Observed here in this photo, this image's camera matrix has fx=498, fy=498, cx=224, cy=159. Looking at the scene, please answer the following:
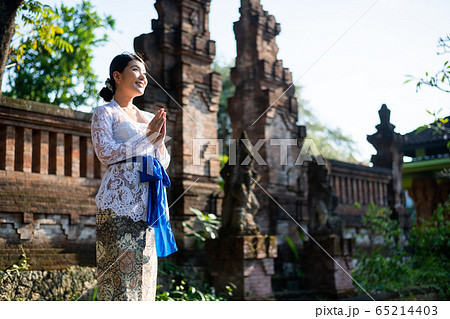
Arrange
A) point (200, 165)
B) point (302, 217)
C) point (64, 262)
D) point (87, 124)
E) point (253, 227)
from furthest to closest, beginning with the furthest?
point (302, 217)
point (200, 165)
point (253, 227)
point (87, 124)
point (64, 262)

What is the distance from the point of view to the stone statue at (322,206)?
8.56 metres

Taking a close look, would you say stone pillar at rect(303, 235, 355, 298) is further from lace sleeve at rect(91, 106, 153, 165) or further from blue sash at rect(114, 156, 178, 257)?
lace sleeve at rect(91, 106, 153, 165)

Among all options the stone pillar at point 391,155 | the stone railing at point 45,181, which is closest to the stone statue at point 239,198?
the stone railing at point 45,181

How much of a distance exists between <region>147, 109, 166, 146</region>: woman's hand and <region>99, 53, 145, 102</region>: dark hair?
0.53 meters

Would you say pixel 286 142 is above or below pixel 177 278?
above

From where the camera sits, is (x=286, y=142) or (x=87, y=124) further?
(x=286, y=142)

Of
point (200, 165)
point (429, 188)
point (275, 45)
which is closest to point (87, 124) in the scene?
point (200, 165)

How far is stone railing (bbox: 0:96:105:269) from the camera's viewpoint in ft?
18.9

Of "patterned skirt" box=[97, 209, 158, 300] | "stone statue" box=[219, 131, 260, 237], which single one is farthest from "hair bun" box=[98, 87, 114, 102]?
"stone statue" box=[219, 131, 260, 237]

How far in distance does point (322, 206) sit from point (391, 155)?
459cm

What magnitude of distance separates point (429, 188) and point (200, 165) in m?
10.0

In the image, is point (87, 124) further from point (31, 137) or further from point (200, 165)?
point (200, 165)

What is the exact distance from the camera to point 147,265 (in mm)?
3268

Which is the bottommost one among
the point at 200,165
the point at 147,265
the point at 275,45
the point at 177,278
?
the point at 177,278
